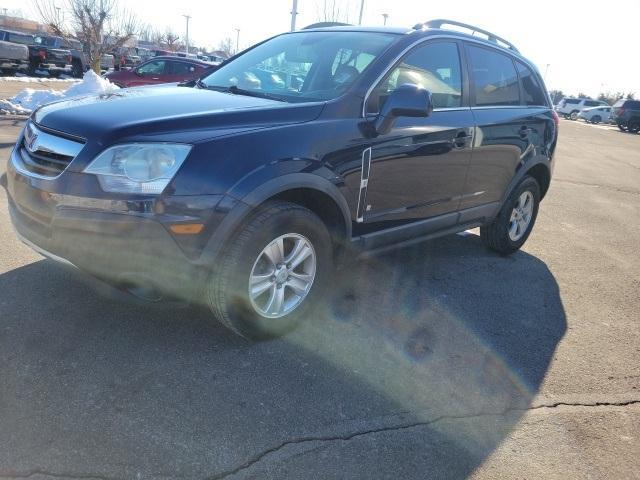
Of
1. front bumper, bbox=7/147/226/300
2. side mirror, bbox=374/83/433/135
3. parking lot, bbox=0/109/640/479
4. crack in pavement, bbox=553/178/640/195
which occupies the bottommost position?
crack in pavement, bbox=553/178/640/195

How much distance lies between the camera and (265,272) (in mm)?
3070

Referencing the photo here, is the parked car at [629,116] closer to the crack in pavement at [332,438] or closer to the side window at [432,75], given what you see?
the side window at [432,75]

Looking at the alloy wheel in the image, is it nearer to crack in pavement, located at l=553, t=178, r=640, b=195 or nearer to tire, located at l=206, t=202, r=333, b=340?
tire, located at l=206, t=202, r=333, b=340

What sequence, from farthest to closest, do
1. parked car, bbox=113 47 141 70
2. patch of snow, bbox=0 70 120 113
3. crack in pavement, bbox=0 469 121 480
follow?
parked car, bbox=113 47 141 70
patch of snow, bbox=0 70 120 113
crack in pavement, bbox=0 469 121 480

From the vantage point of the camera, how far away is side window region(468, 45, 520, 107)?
14.2 ft

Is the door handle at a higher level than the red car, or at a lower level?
higher

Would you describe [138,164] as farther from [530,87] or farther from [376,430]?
[530,87]

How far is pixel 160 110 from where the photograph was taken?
2898mm

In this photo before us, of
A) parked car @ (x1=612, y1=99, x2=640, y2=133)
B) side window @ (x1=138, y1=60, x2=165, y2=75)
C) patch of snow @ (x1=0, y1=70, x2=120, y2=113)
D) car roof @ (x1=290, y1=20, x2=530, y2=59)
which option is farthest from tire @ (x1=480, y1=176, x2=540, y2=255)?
parked car @ (x1=612, y1=99, x2=640, y2=133)

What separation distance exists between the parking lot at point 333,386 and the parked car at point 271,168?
1.10ft

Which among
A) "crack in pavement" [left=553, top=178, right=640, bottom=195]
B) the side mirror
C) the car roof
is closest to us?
the side mirror

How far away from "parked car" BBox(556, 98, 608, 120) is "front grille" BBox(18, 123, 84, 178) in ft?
169

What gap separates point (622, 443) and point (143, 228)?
2562mm

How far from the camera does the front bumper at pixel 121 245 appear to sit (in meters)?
2.52
